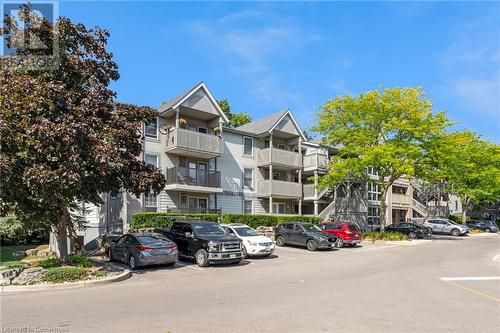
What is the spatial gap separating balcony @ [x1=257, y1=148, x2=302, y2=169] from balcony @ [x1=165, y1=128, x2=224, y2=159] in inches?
200

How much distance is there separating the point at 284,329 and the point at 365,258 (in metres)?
14.4

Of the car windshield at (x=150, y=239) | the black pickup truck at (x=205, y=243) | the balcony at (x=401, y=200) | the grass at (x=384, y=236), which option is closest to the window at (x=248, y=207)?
the grass at (x=384, y=236)

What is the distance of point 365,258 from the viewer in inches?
816

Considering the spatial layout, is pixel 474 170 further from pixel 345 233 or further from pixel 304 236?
pixel 304 236

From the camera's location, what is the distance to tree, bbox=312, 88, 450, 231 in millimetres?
31203

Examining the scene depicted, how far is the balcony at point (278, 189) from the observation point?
110ft

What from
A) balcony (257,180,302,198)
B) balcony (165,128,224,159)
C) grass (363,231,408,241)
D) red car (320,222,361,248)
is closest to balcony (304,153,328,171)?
balcony (257,180,302,198)

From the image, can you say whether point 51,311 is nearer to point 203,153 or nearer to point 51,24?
point 51,24

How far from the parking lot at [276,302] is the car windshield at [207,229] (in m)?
2.18

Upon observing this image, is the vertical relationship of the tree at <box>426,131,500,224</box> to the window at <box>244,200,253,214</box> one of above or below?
above

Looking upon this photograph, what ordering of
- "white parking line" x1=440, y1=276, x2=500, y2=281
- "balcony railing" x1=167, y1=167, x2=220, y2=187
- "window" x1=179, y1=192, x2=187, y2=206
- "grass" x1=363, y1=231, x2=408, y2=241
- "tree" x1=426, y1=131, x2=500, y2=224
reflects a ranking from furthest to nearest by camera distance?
1. "tree" x1=426, y1=131, x2=500, y2=224
2. "grass" x1=363, y1=231, x2=408, y2=241
3. "window" x1=179, y1=192, x2=187, y2=206
4. "balcony railing" x1=167, y1=167, x2=220, y2=187
5. "white parking line" x1=440, y1=276, x2=500, y2=281

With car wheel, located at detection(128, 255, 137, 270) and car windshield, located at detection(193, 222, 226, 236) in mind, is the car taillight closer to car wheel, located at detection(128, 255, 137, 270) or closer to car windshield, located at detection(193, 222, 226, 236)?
car wheel, located at detection(128, 255, 137, 270)

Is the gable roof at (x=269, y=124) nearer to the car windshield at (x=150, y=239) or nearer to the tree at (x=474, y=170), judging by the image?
the tree at (x=474, y=170)

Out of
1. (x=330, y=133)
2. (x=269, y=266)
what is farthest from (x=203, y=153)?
(x=269, y=266)
